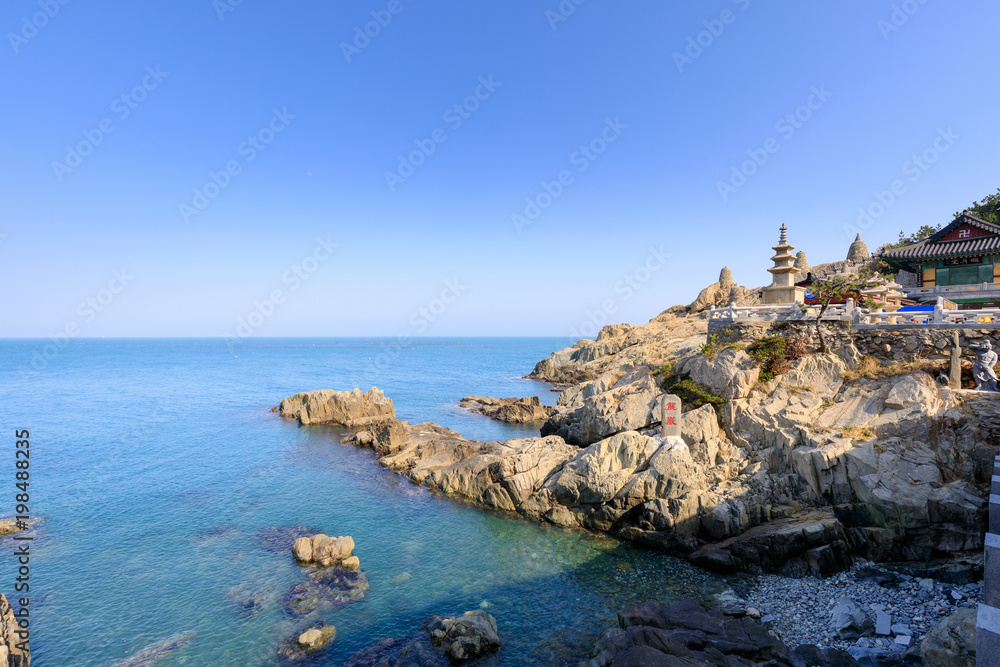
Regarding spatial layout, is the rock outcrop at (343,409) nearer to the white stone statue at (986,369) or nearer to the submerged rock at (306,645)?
the submerged rock at (306,645)

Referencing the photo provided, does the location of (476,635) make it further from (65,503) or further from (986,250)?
(986,250)

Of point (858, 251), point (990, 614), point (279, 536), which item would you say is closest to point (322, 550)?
point (279, 536)

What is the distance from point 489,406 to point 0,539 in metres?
40.4

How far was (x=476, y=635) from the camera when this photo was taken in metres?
13.4

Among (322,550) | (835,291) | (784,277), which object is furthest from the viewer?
(784,277)

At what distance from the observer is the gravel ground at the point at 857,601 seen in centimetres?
1303

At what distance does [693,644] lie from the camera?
12.0 meters

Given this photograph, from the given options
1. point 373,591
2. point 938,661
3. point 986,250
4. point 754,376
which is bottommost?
point 373,591

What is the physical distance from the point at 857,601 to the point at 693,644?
7065mm

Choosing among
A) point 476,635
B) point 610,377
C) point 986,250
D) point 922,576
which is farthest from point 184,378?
point 986,250

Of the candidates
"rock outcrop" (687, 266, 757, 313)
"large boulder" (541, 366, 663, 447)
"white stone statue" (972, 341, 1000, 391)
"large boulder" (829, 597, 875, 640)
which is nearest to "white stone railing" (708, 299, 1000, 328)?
"white stone statue" (972, 341, 1000, 391)

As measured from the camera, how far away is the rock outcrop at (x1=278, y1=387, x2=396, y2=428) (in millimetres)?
45719

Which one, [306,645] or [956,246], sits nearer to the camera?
[306,645]

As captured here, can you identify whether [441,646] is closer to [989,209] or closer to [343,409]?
[343,409]
